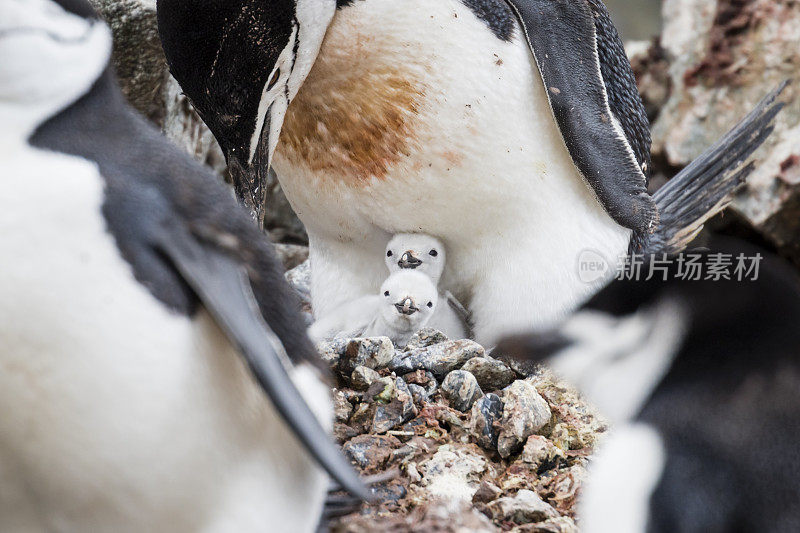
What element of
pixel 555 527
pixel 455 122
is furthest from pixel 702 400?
pixel 455 122

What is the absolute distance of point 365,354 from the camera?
1.72m

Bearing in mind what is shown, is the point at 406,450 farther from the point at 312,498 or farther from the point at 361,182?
the point at 361,182

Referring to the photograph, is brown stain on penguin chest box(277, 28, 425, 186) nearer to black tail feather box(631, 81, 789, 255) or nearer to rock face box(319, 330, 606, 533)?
rock face box(319, 330, 606, 533)

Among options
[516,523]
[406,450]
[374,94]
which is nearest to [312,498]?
[516,523]

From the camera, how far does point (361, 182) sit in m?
2.00

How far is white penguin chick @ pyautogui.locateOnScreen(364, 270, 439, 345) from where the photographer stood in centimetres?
202

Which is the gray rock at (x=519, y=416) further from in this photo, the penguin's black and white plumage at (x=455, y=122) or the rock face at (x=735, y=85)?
the rock face at (x=735, y=85)

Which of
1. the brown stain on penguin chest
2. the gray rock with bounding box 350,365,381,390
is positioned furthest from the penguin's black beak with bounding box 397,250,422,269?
the gray rock with bounding box 350,365,381,390

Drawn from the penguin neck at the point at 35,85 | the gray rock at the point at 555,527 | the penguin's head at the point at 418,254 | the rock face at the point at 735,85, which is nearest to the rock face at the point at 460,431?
the gray rock at the point at 555,527

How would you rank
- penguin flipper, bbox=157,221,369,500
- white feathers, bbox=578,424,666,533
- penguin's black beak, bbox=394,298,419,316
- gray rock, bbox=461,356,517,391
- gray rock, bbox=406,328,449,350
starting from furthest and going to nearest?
penguin's black beak, bbox=394,298,419,316 → gray rock, bbox=406,328,449,350 → gray rock, bbox=461,356,517,391 → white feathers, bbox=578,424,666,533 → penguin flipper, bbox=157,221,369,500

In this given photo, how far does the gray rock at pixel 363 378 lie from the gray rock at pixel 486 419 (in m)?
0.19

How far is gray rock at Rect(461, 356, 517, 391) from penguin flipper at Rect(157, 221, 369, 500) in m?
0.94

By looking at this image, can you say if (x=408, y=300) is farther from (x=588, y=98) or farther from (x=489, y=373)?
(x=588, y=98)

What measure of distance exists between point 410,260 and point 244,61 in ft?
1.92
